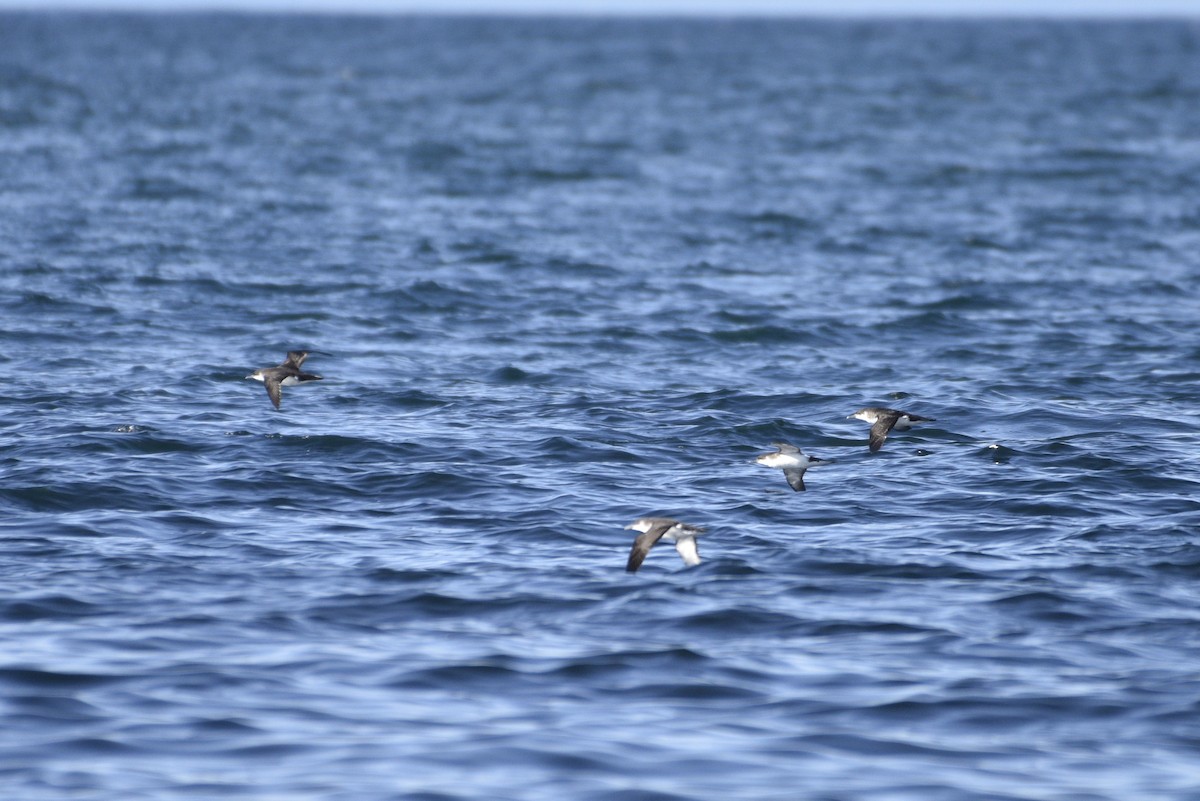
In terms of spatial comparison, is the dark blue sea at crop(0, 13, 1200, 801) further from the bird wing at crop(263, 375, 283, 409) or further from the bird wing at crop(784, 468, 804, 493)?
the bird wing at crop(263, 375, 283, 409)

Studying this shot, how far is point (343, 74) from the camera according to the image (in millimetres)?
89625

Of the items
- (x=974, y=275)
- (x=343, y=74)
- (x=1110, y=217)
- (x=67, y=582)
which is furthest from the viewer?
(x=343, y=74)

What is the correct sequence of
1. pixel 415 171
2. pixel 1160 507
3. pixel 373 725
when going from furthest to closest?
pixel 415 171, pixel 1160 507, pixel 373 725

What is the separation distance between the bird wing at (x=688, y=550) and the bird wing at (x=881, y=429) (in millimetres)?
4089

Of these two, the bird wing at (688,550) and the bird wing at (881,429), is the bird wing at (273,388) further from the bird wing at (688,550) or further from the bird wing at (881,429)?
the bird wing at (881,429)

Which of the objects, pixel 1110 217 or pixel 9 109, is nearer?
pixel 1110 217

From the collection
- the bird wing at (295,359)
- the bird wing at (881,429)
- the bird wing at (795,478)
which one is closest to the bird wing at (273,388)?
the bird wing at (295,359)

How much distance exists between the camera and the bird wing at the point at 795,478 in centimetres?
1716

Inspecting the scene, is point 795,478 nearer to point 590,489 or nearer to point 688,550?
point 590,489

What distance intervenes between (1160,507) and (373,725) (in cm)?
908

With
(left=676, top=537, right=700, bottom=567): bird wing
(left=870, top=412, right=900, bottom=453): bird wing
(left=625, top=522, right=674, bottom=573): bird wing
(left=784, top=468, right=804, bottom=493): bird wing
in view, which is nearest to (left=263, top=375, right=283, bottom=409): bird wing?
(left=784, top=468, right=804, bottom=493): bird wing

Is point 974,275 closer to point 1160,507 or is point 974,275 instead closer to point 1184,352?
point 1184,352

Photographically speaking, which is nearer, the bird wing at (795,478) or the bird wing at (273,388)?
the bird wing at (795,478)

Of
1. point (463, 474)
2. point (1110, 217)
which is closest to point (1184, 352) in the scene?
point (463, 474)
